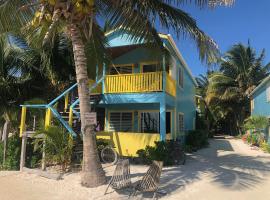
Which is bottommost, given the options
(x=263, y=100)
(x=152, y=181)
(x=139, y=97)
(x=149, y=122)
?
(x=152, y=181)

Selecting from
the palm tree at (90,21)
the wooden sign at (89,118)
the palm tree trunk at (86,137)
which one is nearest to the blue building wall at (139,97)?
the palm tree at (90,21)

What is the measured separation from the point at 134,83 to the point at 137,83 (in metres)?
0.16

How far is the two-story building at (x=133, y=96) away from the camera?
14.1 meters

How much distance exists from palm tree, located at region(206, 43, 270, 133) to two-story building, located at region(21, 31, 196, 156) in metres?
16.7

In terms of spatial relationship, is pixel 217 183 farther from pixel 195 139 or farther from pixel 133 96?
pixel 195 139

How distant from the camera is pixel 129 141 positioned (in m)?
14.9

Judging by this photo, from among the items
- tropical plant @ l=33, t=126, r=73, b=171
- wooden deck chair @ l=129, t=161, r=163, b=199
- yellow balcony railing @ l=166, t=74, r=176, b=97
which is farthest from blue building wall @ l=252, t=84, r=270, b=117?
wooden deck chair @ l=129, t=161, r=163, b=199

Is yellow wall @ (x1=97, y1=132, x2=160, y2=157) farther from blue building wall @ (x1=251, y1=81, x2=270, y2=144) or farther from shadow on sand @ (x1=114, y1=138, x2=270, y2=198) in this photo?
blue building wall @ (x1=251, y1=81, x2=270, y2=144)

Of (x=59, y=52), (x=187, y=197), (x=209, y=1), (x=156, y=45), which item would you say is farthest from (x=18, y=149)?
(x=209, y=1)

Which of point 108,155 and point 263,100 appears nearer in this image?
point 108,155

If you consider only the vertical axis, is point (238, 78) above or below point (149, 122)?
above

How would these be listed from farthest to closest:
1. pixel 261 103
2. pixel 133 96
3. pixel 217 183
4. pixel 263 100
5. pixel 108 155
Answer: pixel 261 103 < pixel 263 100 < pixel 133 96 < pixel 108 155 < pixel 217 183

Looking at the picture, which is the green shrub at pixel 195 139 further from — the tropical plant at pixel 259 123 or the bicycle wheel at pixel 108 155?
the bicycle wheel at pixel 108 155

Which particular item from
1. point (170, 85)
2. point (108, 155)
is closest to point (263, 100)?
point (170, 85)
